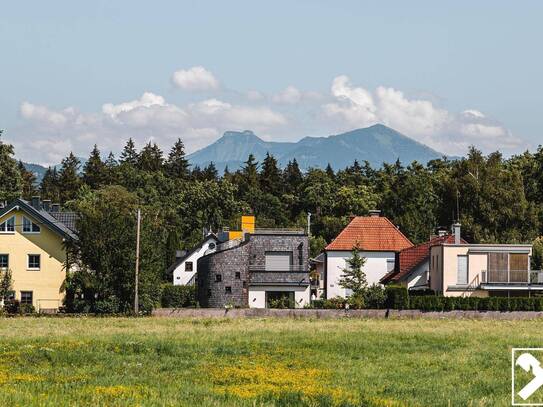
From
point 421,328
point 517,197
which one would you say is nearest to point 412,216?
point 517,197

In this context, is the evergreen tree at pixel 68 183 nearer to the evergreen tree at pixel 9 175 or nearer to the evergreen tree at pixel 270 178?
the evergreen tree at pixel 270 178

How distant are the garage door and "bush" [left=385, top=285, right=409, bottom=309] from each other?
40.1 feet

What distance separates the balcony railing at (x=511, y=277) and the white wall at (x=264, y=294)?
1310 centimetres

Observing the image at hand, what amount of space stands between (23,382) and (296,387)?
21.9 ft

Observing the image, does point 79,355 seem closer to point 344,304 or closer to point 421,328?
point 421,328

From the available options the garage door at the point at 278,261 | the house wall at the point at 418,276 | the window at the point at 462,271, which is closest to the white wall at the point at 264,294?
the garage door at the point at 278,261

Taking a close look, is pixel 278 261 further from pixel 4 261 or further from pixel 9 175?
pixel 9 175

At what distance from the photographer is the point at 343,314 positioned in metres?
62.0

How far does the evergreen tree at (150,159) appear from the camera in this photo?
531ft

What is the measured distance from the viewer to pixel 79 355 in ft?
107

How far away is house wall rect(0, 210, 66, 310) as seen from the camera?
72.2m

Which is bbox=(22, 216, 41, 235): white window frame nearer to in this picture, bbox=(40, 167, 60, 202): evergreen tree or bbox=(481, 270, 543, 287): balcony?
bbox=(481, 270, 543, 287): balcony

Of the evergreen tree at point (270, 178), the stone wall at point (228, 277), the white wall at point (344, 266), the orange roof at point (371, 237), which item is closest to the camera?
the stone wall at point (228, 277)

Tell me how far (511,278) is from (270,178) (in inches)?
3527
